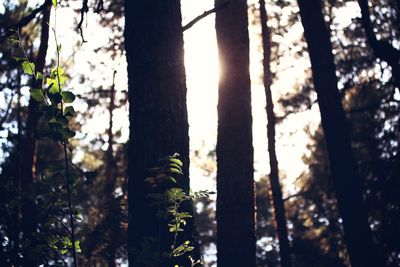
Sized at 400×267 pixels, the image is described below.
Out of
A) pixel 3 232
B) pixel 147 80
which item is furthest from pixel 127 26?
pixel 3 232

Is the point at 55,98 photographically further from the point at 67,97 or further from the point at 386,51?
the point at 386,51

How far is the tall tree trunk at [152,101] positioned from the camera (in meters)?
2.93

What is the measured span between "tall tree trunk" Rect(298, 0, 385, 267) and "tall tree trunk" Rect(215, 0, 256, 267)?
89.9 inches

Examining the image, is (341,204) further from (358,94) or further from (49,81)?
(358,94)

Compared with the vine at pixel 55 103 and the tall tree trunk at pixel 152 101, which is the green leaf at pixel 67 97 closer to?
the vine at pixel 55 103

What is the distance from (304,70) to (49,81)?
15926mm

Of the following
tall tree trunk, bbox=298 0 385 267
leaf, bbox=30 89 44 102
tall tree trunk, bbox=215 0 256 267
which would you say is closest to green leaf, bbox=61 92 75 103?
leaf, bbox=30 89 44 102

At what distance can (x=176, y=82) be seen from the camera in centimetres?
321

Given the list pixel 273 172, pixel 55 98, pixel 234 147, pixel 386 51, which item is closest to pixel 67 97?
pixel 55 98

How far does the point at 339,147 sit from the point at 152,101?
250 inches

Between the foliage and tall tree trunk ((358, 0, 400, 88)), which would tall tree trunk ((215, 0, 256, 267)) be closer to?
tall tree trunk ((358, 0, 400, 88))

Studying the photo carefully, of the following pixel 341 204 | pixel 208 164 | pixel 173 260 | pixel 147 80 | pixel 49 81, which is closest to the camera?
pixel 49 81

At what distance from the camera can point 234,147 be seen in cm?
664

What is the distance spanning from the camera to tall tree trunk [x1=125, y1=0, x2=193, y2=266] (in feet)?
9.62
